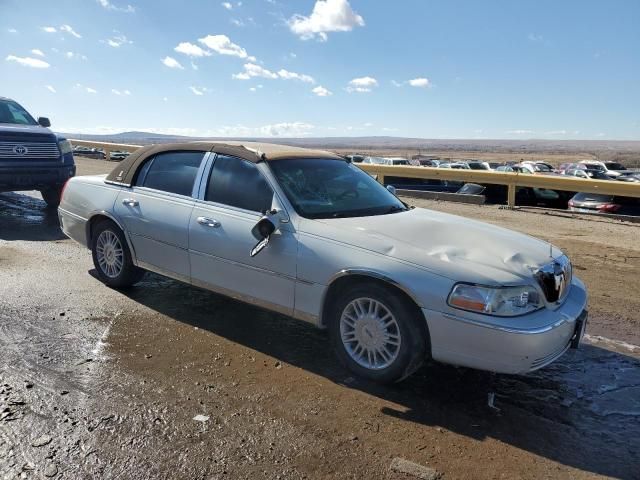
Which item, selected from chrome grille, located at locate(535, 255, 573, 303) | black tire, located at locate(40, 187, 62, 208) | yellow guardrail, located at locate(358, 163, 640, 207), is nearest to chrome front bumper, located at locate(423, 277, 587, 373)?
chrome grille, located at locate(535, 255, 573, 303)

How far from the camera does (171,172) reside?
519 centimetres

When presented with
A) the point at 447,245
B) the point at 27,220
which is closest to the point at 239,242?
the point at 447,245

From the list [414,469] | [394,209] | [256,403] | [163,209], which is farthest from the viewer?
[163,209]

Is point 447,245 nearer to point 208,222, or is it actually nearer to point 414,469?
point 414,469

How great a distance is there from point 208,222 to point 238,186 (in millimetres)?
388

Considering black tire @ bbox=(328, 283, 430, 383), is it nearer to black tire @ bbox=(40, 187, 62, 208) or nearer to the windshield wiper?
the windshield wiper

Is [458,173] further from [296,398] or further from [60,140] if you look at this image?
[296,398]

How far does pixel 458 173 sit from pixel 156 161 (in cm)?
988

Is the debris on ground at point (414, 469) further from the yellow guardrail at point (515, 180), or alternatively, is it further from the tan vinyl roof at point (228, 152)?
the yellow guardrail at point (515, 180)

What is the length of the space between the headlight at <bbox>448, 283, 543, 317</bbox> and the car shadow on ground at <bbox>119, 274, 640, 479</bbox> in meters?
0.66

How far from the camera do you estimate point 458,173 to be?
45.5ft

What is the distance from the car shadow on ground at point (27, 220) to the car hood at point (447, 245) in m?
5.69

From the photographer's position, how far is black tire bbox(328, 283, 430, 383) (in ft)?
11.7

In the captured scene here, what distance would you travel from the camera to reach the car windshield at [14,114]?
10119mm
